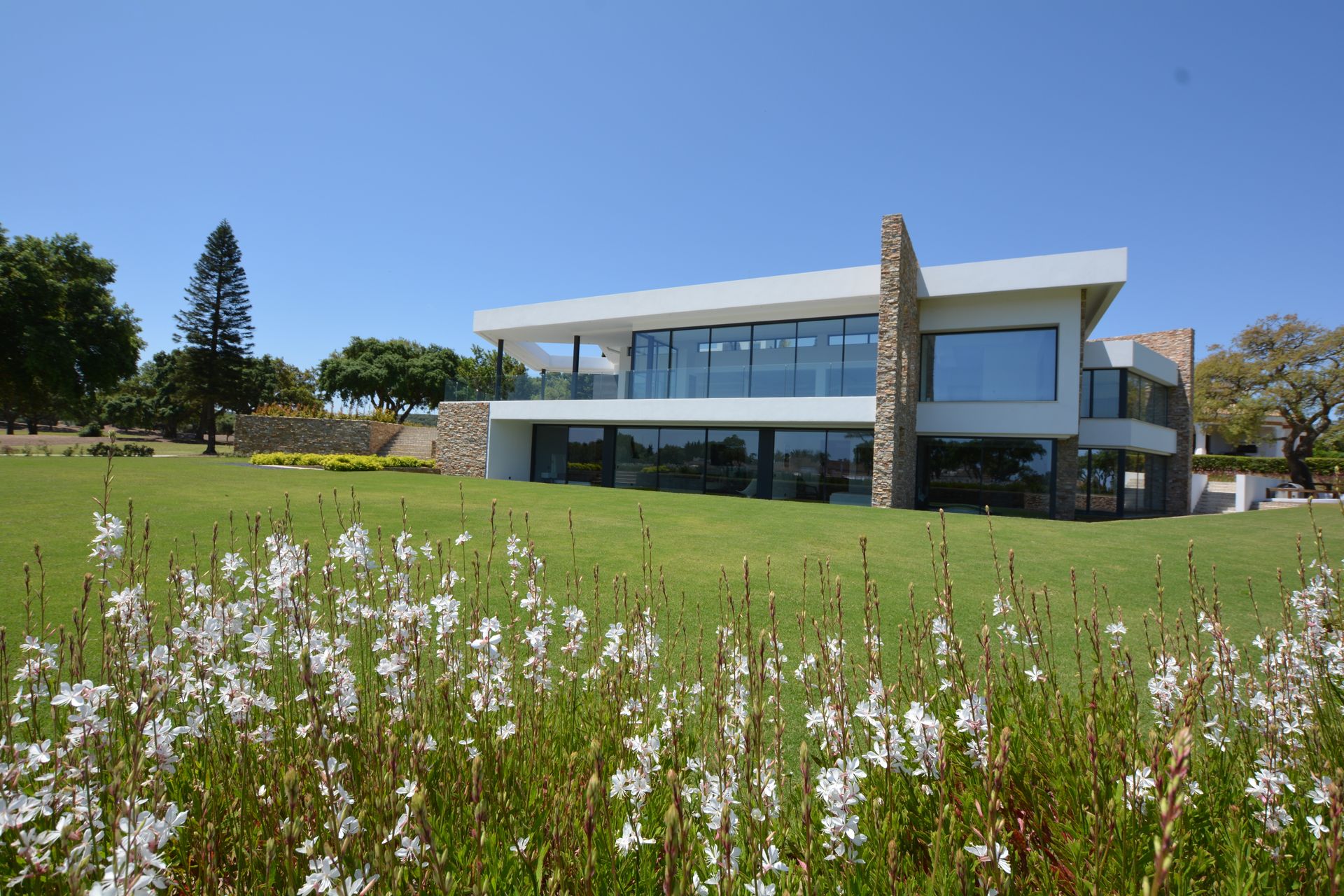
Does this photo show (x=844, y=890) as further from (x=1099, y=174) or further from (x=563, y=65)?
(x=1099, y=174)

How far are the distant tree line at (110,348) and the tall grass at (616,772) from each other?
83.9 feet

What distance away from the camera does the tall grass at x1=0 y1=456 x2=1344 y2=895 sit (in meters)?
1.40

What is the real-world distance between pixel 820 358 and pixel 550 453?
13.2 metres

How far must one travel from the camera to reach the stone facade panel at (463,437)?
2658 centimetres

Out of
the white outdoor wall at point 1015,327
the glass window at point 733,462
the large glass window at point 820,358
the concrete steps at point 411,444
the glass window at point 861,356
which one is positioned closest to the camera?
the white outdoor wall at point 1015,327

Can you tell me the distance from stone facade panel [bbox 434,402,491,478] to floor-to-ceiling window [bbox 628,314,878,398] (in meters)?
7.53

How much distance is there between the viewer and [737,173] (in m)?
17.6

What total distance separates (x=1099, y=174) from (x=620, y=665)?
18.6 metres

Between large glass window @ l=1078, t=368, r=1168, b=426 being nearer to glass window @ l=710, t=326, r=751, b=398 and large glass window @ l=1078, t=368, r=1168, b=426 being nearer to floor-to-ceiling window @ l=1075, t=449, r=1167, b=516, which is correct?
floor-to-ceiling window @ l=1075, t=449, r=1167, b=516

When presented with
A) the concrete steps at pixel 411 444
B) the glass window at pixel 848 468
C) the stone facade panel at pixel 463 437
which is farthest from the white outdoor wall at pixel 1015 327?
the concrete steps at pixel 411 444

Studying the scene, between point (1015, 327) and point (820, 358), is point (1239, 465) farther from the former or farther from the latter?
point (820, 358)

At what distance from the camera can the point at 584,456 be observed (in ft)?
87.9

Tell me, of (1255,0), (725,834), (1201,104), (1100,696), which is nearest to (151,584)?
(725,834)

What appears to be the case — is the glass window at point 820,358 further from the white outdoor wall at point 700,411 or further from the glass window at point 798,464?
the glass window at point 798,464
